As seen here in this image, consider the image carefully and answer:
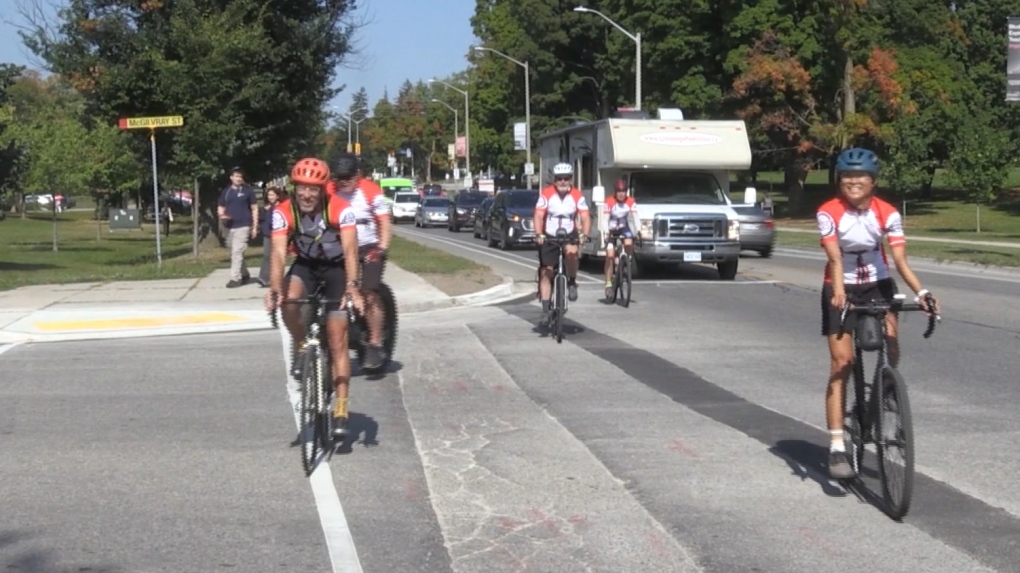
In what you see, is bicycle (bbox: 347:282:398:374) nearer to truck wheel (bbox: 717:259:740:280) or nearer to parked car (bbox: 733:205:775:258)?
truck wheel (bbox: 717:259:740:280)

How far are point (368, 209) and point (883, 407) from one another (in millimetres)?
5261

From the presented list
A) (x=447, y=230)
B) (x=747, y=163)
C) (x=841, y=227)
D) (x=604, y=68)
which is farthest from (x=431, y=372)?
(x=604, y=68)

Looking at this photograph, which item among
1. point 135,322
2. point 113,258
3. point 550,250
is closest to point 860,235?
point 550,250

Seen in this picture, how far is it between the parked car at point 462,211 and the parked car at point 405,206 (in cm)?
1042

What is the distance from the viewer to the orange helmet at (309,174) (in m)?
7.97

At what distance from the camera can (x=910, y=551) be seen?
607 cm

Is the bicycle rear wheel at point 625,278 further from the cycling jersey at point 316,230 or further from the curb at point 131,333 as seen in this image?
the cycling jersey at point 316,230

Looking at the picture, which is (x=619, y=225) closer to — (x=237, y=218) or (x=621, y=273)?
(x=621, y=273)

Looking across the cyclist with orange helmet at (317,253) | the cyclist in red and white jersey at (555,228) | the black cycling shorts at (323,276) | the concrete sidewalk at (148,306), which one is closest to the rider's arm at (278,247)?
the cyclist with orange helmet at (317,253)

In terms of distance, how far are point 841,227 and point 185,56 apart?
20.1m

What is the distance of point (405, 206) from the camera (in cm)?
6206

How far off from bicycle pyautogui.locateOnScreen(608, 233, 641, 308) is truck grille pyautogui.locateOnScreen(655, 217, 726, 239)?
3.89 m

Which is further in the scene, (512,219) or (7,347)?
(512,219)

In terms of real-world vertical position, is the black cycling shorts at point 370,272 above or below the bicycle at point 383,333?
above
